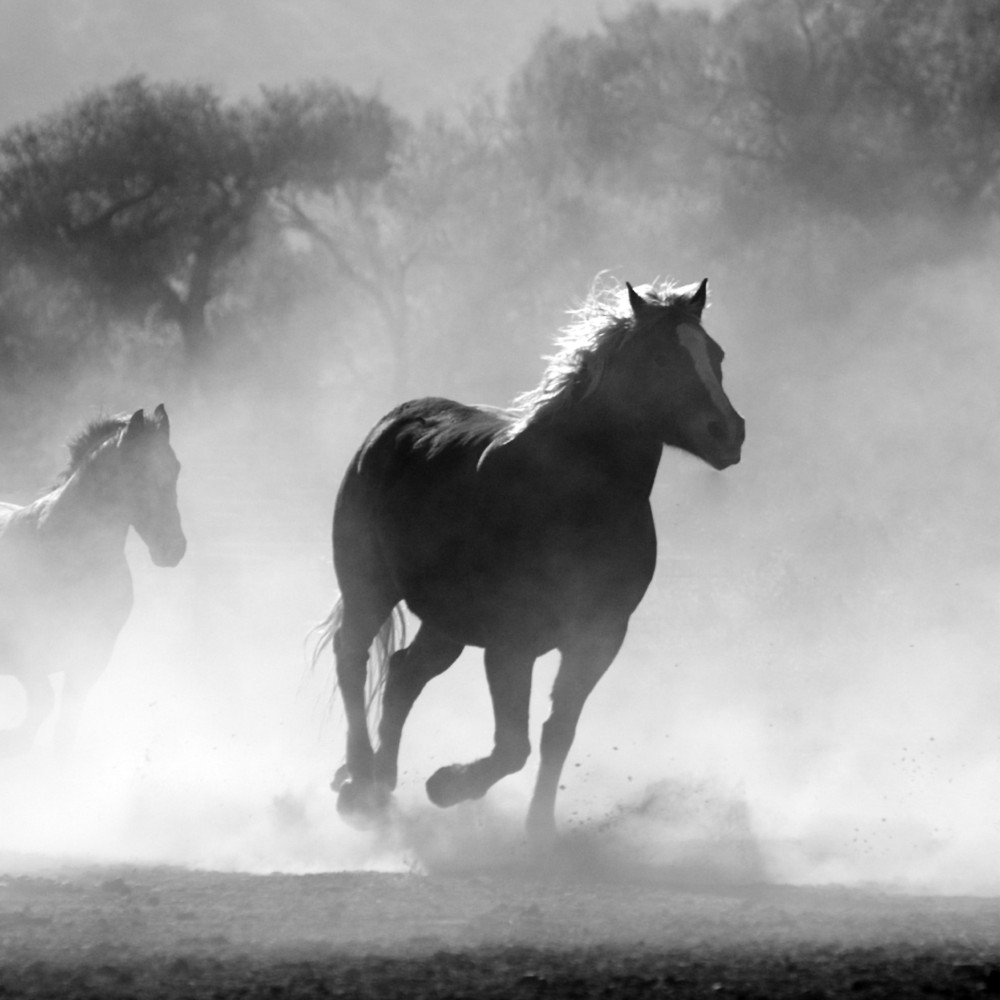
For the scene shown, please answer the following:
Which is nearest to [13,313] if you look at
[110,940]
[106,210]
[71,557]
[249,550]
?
[106,210]

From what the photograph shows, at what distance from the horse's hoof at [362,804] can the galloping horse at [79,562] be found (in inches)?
78.3

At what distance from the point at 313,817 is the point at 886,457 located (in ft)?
78.1

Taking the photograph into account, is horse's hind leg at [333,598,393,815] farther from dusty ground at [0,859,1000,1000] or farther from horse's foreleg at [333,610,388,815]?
dusty ground at [0,859,1000,1000]

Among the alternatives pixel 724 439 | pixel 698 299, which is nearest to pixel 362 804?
pixel 724 439

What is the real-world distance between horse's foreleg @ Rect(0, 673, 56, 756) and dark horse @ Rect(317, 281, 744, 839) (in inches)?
89.8

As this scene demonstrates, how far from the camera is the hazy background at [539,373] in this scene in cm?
977

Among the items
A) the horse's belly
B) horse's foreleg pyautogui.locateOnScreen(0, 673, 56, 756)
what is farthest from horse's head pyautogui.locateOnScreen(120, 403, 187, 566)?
the horse's belly

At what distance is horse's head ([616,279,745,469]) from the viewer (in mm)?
8109

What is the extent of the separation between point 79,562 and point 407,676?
2.10m

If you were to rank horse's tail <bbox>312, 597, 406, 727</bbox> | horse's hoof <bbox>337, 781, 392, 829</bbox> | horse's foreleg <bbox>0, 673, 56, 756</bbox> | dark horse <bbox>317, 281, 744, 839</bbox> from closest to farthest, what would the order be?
dark horse <bbox>317, 281, 744, 839</bbox>
horse's hoof <bbox>337, 781, 392, 829</bbox>
horse's tail <bbox>312, 597, 406, 727</bbox>
horse's foreleg <bbox>0, 673, 56, 756</bbox>

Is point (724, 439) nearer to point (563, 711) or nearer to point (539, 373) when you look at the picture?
point (563, 711)

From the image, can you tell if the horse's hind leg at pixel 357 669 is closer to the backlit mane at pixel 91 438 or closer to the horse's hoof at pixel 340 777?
the horse's hoof at pixel 340 777

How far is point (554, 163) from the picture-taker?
44594mm

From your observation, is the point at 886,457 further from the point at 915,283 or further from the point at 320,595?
the point at 320,595
